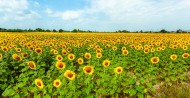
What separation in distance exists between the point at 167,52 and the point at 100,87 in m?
4.22

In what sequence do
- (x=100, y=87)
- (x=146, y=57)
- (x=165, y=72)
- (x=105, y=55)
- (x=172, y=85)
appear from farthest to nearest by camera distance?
(x=105, y=55)
(x=146, y=57)
(x=165, y=72)
(x=172, y=85)
(x=100, y=87)

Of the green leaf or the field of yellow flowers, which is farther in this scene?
the field of yellow flowers

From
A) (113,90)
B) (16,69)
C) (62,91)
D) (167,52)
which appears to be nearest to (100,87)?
(113,90)

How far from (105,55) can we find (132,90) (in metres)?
3.92

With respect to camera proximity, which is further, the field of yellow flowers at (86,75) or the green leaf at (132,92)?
the field of yellow flowers at (86,75)

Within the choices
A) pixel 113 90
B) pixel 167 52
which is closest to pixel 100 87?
pixel 113 90

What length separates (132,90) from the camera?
702 centimetres

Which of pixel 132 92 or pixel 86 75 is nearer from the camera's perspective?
pixel 132 92

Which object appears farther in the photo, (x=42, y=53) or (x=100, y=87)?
(x=42, y=53)

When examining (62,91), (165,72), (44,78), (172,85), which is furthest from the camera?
(165,72)

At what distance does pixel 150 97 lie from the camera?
24.6 ft

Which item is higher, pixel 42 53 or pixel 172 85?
pixel 42 53

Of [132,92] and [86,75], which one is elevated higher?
[86,75]

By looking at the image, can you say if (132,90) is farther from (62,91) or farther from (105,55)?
(105,55)
